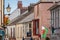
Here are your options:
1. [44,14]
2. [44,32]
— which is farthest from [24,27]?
[44,32]

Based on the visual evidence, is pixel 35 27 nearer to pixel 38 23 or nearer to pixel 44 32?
pixel 38 23

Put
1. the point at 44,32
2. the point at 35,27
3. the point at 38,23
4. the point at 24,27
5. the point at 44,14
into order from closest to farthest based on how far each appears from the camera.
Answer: the point at 44,32 → the point at 44,14 → the point at 38,23 → the point at 35,27 → the point at 24,27

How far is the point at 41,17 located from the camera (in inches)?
1892

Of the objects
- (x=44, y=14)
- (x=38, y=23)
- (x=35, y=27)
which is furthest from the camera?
(x=35, y=27)

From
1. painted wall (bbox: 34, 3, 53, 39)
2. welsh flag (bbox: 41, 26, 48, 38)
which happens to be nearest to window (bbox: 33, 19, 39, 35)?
painted wall (bbox: 34, 3, 53, 39)

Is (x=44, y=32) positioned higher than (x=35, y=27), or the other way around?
(x=35, y=27)

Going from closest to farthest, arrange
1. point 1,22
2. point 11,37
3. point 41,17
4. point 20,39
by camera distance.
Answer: point 1,22 < point 41,17 < point 20,39 < point 11,37

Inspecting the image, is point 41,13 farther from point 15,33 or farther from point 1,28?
point 15,33

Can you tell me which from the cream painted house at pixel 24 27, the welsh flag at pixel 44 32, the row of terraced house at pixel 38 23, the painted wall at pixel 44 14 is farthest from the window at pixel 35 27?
the welsh flag at pixel 44 32

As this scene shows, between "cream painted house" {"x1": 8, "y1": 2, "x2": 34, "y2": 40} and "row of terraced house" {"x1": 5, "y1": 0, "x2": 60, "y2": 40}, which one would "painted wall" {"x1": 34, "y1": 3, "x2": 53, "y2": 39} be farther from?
"cream painted house" {"x1": 8, "y1": 2, "x2": 34, "y2": 40}

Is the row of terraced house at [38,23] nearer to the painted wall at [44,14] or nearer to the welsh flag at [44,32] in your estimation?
the painted wall at [44,14]

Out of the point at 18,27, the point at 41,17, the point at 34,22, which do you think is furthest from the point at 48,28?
the point at 18,27

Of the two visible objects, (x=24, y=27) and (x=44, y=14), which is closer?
(x=44, y=14)

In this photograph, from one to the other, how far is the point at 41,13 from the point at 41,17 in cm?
64
